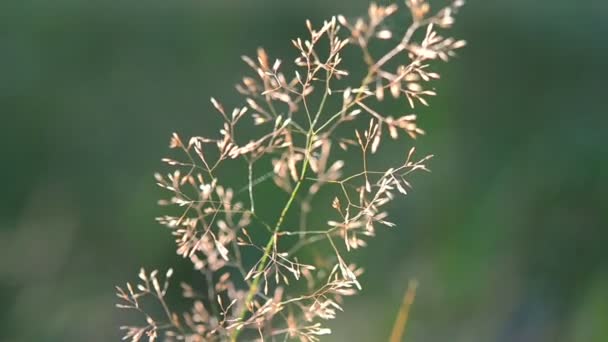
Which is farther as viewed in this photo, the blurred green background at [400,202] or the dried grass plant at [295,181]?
the blurred green background at [400,202]

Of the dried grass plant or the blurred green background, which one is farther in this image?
the blurred green background

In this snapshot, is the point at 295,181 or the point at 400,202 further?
the point at 400,202
